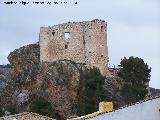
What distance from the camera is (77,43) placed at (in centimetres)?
8444

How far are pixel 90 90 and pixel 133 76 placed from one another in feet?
18.9

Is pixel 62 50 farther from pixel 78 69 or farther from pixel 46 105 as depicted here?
pixel 46 105

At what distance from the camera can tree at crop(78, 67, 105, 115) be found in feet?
247

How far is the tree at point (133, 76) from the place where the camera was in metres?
79.8

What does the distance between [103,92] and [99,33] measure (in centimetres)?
885

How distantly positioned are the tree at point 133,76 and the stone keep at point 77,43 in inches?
93.1

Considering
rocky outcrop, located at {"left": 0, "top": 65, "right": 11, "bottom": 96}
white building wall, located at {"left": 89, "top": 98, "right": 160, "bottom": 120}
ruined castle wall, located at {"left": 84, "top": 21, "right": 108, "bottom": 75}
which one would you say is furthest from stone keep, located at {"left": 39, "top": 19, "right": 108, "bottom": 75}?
white building wall, located at {"left": 89, "top": 98, "right": 160, "bottom": 120}

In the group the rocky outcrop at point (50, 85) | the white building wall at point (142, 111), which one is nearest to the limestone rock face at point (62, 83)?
the rocky outcrop at point (50, 85)

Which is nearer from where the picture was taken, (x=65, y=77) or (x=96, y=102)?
(x=96, y=102)

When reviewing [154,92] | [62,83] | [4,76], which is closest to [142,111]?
[62,83]

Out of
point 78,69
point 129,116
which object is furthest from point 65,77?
point 129,116

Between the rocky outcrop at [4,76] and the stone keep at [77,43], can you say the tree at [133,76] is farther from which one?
the rocky outcrop at [4,76]

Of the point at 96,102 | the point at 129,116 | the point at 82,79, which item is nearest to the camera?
the point at 129,116

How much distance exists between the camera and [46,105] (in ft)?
251
